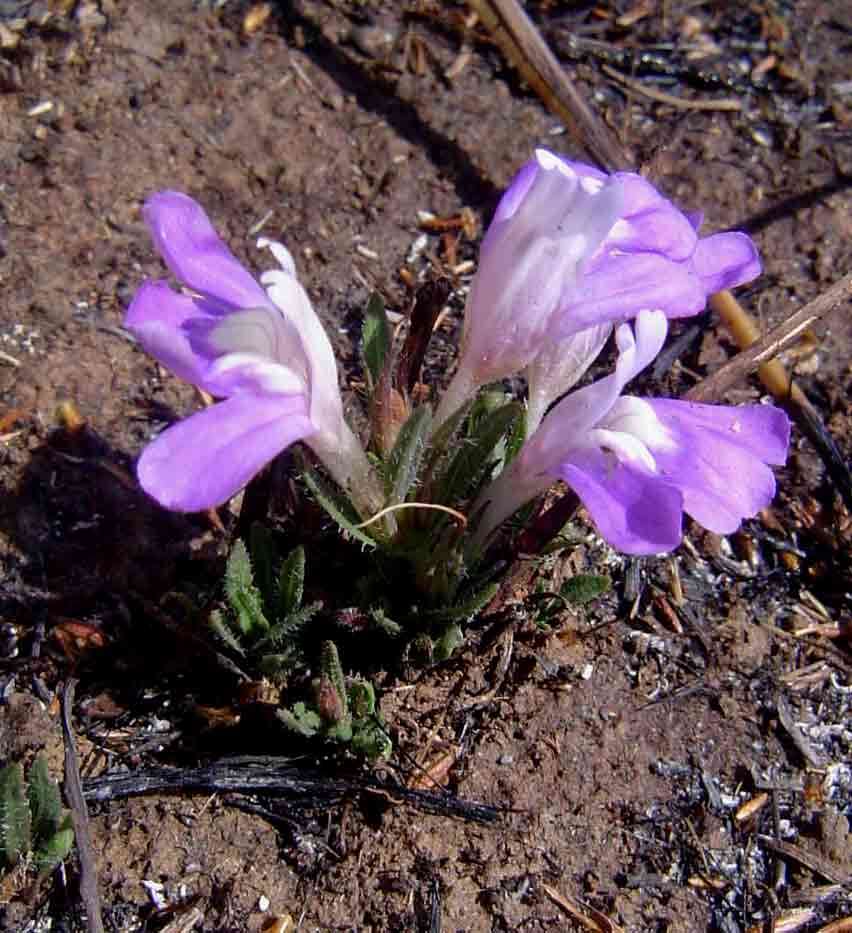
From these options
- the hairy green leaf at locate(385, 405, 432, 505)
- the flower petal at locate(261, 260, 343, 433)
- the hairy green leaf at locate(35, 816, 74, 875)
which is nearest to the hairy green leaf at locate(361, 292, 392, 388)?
the hairy green leaf at locate(385, 405, 432, 505)

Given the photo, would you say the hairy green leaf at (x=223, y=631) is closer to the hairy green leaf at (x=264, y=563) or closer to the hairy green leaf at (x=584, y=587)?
the hairy green leaf at (x=264, y=563)

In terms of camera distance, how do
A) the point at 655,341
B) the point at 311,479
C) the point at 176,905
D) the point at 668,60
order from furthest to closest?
the point at 668,60
the point at 176,905
the point at 311,479
the point at 655,341

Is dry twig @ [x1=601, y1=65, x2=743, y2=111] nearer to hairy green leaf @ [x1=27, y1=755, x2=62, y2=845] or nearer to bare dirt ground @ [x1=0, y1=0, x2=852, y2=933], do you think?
bare dirt ground @ [x1=0, y1=0, x2=852, y2=933]

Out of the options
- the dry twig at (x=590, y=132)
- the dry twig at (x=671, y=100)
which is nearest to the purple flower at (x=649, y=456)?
the dry twig at (x=590, y=132)

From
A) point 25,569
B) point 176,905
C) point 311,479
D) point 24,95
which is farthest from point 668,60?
point 176,905

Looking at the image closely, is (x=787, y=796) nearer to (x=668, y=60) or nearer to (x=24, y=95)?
(x=668, y=60)

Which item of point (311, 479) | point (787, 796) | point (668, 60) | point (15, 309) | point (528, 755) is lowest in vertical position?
point (15, 309)
